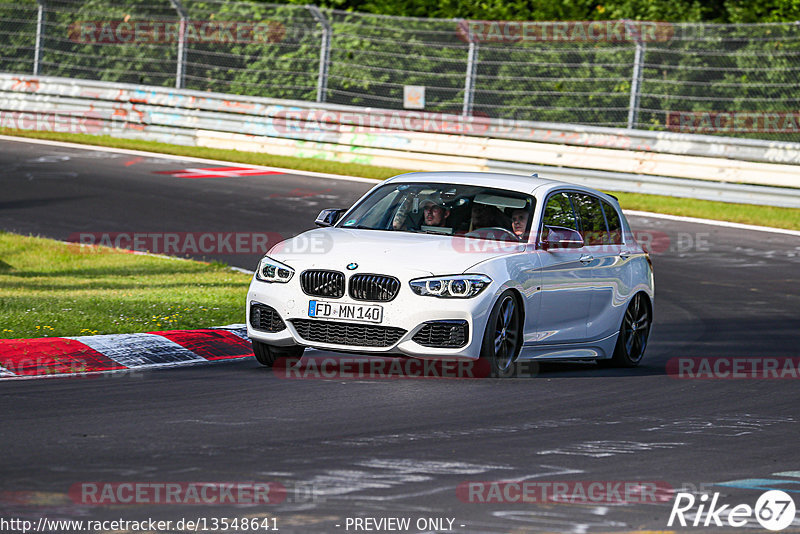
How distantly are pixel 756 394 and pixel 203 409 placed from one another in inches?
159

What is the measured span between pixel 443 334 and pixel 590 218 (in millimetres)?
2555

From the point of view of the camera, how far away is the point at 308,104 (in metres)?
26.0

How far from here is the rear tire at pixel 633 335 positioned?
11305 millimetres

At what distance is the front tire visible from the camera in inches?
369

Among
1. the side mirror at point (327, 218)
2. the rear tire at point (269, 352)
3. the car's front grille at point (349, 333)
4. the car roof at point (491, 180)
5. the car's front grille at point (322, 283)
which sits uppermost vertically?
the car roof at point (491, 180)

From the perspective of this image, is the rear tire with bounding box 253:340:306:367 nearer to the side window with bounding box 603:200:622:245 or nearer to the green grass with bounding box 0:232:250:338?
the green grass with bounding box 0:232:250:338

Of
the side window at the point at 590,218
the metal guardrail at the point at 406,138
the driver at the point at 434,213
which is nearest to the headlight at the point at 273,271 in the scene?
the driver at the point at 434,213

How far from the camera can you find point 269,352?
9.96 meters

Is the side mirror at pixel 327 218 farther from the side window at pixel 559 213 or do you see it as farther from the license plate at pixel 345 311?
the side window at pixel 559 213

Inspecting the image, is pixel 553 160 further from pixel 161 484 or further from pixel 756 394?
pixel 161 484

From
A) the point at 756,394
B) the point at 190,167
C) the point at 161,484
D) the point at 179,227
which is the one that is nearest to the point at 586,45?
the point at 190,167

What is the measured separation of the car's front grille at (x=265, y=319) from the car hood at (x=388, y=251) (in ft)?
1.16

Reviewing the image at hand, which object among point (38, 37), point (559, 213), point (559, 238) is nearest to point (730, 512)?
point (559, 238)

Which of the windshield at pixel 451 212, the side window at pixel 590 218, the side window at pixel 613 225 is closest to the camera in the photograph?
the windshield at pixel 451 212
